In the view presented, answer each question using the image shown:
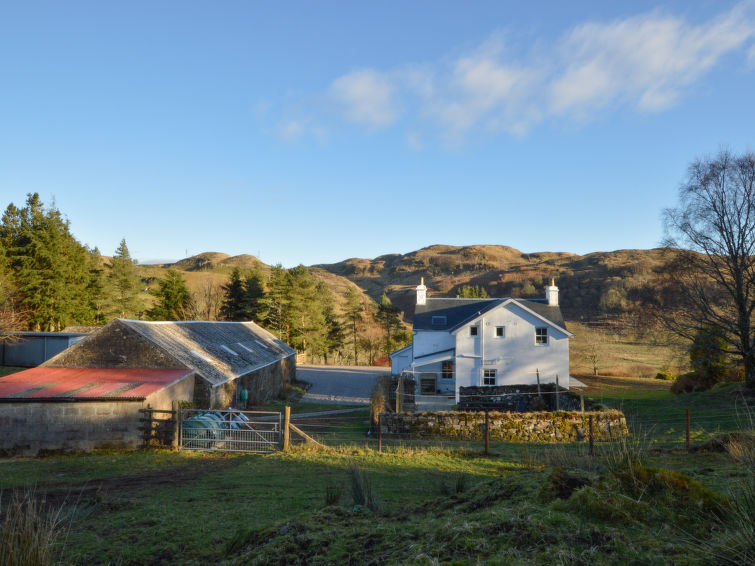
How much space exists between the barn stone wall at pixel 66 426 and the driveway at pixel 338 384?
16.8 meters

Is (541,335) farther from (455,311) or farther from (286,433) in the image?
(286,433)


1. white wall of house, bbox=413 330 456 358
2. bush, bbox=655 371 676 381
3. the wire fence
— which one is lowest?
bush, bbox=655 371 676 381

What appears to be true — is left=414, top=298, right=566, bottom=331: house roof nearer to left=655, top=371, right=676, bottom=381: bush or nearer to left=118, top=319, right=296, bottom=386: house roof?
left=118, top=319, right=296, bottom=386: house roof

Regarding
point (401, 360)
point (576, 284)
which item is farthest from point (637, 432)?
point (576, 284)

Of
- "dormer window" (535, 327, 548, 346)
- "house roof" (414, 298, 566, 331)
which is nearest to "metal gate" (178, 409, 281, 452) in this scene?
"house roof" (414, 298, 566, 331)

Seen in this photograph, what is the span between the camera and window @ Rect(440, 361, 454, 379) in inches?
1362

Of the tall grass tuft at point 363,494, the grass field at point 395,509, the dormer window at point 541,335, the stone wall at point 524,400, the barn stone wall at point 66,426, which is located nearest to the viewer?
the grass field at point 395,509

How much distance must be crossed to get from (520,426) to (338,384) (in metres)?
24.5

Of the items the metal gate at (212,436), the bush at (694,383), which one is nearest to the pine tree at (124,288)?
the metal gate at (212,436)

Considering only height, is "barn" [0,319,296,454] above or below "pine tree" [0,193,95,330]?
below

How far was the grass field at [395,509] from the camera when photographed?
3.77 m

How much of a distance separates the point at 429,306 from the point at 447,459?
85.8 feet

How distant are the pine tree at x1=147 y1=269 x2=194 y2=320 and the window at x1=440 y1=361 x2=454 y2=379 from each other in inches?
1448

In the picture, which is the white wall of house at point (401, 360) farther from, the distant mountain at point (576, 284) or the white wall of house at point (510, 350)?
the distant mountain at point (576, 284)
